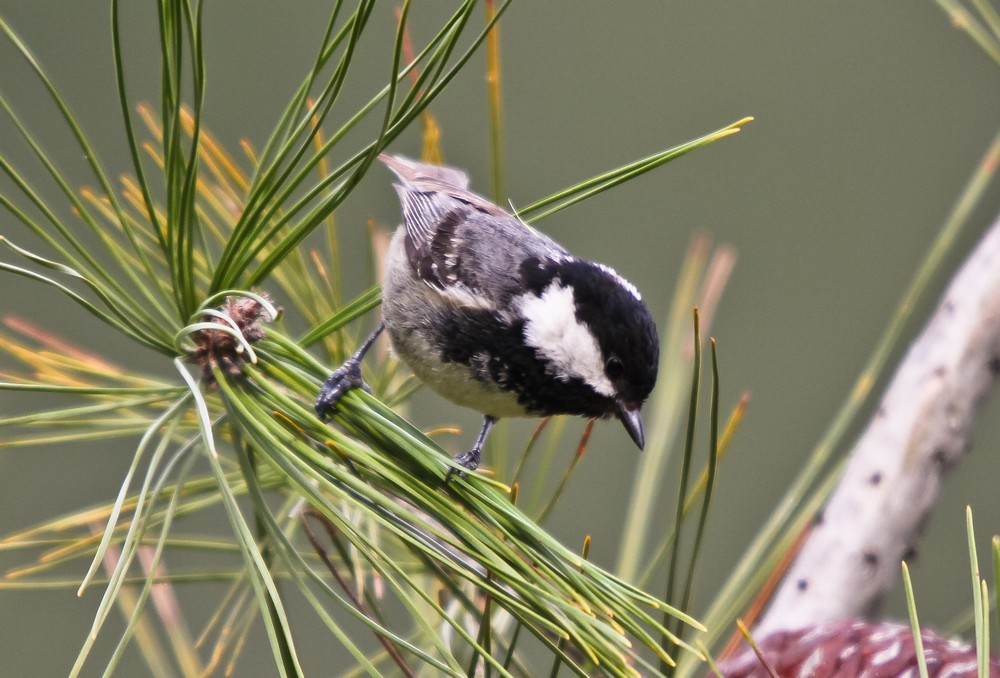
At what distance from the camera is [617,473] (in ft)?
6.24

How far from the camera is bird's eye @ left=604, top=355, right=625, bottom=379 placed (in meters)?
0.76

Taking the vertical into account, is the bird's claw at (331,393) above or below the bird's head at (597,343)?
below

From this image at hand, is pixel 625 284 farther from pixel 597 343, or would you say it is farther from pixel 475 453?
pixel 475 453

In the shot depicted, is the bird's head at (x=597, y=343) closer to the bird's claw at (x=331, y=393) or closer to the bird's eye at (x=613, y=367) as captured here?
the bird's eye at (x=613, y=367)

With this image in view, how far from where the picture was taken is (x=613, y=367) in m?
0.77

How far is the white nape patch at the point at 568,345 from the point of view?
77 centimetres

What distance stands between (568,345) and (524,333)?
4 cm

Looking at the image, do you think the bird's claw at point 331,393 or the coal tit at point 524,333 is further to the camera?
the coal tit at point 524,333

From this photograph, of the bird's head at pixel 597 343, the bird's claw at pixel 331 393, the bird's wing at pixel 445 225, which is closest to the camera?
the bird's claw at pixel 331 393

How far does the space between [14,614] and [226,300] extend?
925 mm

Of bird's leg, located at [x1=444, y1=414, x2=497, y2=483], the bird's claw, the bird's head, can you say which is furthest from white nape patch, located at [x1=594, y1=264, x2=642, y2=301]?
the bird's claw

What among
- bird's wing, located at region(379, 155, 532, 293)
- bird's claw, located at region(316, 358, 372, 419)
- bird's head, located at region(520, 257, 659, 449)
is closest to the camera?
bird's claw, located at region(316, 358, 372, 419)

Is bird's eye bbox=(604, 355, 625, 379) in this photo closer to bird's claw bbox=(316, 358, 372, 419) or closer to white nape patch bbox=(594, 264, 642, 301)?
white nape patch bbox=(594, 264, 642, 301)

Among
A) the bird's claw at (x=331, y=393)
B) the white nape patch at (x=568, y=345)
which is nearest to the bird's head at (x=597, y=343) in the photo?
the white nape patch at (x=568, y=345)
